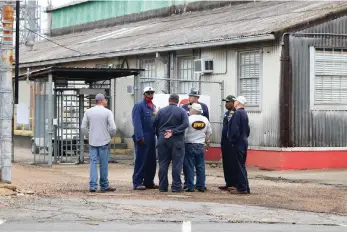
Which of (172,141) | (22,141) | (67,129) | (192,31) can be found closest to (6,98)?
(172,141)

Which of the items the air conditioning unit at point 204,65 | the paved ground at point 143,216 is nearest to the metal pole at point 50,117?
the air conditioning unit at point 204,65

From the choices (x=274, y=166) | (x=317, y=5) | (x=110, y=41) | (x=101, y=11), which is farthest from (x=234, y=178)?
(x=101, y=11)

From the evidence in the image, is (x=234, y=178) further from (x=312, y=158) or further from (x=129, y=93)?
(x=129, y=93)

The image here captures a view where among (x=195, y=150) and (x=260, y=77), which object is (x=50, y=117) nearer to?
(x=260, y=77)

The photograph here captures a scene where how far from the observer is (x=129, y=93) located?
29.1m

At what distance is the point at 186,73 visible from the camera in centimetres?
2653

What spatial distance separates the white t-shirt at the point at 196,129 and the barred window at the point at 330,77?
632 centimetres

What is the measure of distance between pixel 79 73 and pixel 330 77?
658 centimetres

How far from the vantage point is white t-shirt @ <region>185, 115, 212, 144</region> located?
16641mm

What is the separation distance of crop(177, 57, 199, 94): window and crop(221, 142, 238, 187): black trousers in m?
9.04

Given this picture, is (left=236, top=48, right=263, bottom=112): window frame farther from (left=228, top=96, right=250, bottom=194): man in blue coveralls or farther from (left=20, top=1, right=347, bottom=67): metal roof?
(left=228, top=96, right=250, bottom=194): man in blue coveralls

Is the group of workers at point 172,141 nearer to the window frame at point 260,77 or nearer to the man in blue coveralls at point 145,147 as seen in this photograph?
the man in blue coveralls at point 145,147

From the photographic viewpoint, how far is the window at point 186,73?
26078 mm

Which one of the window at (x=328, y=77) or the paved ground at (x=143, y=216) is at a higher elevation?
the window at (x=328, y=77)
